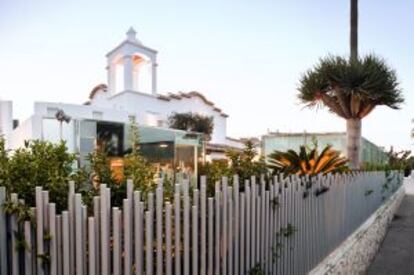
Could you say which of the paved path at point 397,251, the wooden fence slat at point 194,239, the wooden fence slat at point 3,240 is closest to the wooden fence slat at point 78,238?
the wooden fence slat at point 3,240

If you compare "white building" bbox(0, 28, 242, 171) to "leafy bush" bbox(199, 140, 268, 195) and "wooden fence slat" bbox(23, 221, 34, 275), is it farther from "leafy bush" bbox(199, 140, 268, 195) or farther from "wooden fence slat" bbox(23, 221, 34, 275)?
"wooden fence slat" bbox(23, 221, 34, 275)

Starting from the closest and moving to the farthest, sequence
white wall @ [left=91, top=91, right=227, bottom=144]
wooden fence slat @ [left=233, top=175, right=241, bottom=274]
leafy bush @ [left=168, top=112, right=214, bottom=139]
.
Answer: wooden fence slat @ [left=233, top=175, right=241, bottom=274] → white wall @ [left=91, top=91, right=227, bottom=144] → leafy bush @ [left=168, top=112, right=214, bottom=139]

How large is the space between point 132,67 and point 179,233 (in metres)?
24.9

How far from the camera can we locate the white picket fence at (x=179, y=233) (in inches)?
81.0

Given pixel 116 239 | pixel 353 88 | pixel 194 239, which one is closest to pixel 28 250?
pixel 116 239

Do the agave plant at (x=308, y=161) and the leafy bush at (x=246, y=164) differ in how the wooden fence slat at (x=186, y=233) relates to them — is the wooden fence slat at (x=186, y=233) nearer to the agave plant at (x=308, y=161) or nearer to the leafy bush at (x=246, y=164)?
the leafy bush at (x=246, y=164)

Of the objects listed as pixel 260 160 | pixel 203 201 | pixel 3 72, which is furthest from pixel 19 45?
pixel 203 201

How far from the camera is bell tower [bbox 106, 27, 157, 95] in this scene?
25469 millimetres

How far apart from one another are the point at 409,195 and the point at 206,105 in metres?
19.2

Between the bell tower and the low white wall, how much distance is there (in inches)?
786

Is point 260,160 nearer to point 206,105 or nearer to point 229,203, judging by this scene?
point 229,203

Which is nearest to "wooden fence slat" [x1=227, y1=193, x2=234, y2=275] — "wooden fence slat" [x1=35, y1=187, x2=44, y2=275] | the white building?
"wooden fence slat" [x1=35, y1=187, x2=44, y2=275]

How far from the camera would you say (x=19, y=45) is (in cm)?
1388

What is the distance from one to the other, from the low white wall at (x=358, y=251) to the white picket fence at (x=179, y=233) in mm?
340
